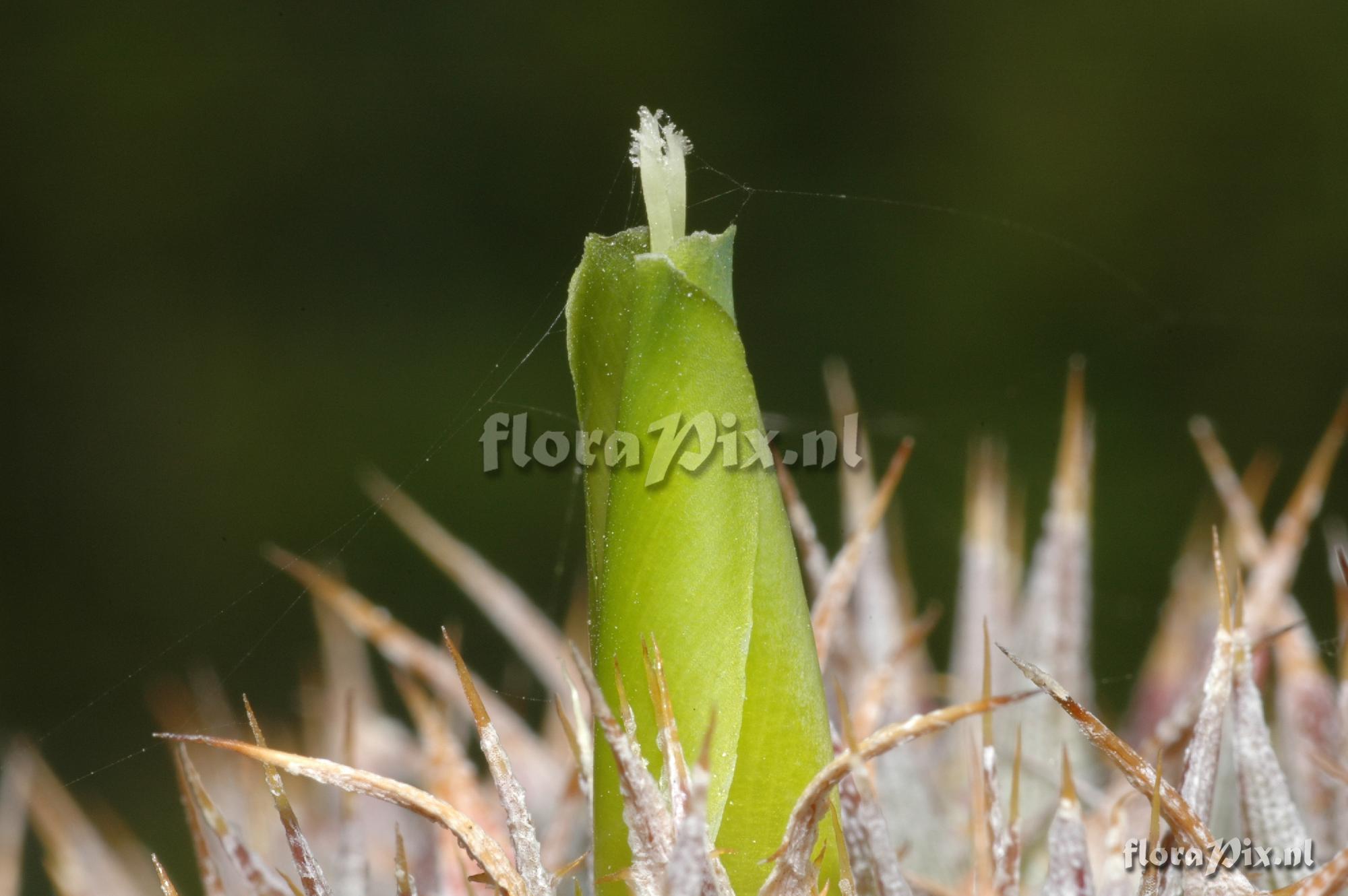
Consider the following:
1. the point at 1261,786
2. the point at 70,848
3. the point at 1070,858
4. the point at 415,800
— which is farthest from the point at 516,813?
the point at 70,848

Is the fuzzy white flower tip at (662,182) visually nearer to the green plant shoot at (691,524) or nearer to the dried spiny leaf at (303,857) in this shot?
the green plant shoot at (691,524)

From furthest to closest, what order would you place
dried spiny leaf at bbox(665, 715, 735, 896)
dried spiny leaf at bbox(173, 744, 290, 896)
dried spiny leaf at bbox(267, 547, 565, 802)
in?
dried spiny leaf at bbox(267, 547, 565, 802) → dried spiny leaf at bbox(173, 744, 290, 896) → dried spiny leaf at bbox(665, 715, 735, 896)

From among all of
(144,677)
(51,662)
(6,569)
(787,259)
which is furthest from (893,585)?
(6,569)

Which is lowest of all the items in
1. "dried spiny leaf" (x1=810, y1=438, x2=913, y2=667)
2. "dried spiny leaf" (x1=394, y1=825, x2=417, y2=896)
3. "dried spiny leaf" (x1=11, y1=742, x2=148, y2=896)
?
"dried spiny leaf" (x1=11, y1=742, x2=148, y2=896)

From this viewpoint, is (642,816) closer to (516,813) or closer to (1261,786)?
(516,813)

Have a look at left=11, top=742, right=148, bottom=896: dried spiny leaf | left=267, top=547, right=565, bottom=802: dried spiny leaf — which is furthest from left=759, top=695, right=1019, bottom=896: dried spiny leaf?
left=11, top=742, right=148, bottom=896: dried spiny leaf

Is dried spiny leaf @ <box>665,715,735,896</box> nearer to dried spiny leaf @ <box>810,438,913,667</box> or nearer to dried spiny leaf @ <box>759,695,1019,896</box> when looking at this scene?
dried spiny leaf @ <box>759,695,1019,896</box>

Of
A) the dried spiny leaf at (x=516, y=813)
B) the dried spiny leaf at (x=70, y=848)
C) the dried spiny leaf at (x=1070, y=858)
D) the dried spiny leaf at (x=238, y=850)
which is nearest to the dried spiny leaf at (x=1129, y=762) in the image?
the dried spiny leaf at (x=1070, y=858)

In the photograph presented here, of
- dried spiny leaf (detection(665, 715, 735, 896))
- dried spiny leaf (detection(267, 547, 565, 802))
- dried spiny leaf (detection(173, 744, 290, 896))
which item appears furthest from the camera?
dried spiny leaf (detection(267, 547, 565, 802))

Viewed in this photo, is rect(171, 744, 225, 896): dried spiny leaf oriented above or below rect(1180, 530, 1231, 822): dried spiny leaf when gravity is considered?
below
